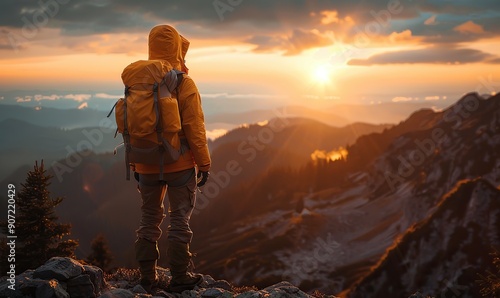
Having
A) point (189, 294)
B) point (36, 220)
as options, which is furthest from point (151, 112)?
point (36, 220)

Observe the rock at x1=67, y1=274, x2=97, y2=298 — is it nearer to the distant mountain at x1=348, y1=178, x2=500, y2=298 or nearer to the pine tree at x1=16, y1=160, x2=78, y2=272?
the pine tree at x1=16, y1=160, x2=78, y2=272

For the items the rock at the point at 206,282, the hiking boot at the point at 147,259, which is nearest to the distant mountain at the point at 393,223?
the rock at the point at 206,282

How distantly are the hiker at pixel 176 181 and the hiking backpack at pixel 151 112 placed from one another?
27 centimetres

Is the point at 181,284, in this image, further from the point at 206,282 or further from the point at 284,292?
the point at 284,292

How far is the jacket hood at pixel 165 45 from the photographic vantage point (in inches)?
376

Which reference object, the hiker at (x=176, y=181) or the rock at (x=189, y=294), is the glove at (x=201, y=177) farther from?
the rock at (x=189, y=294)

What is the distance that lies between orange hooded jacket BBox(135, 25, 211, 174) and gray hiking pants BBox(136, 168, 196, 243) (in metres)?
0.20

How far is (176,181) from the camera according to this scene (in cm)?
968

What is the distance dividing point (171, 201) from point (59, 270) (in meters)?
2.51

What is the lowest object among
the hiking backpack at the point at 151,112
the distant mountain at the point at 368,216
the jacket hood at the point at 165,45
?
the distant mountain at the point at 368,216

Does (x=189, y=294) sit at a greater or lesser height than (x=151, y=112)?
lesser

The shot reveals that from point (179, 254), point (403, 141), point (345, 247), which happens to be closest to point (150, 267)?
point (179, 254)

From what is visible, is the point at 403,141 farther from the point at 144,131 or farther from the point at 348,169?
the point at 144,131

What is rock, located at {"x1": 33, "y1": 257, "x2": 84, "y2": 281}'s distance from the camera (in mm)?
9086
